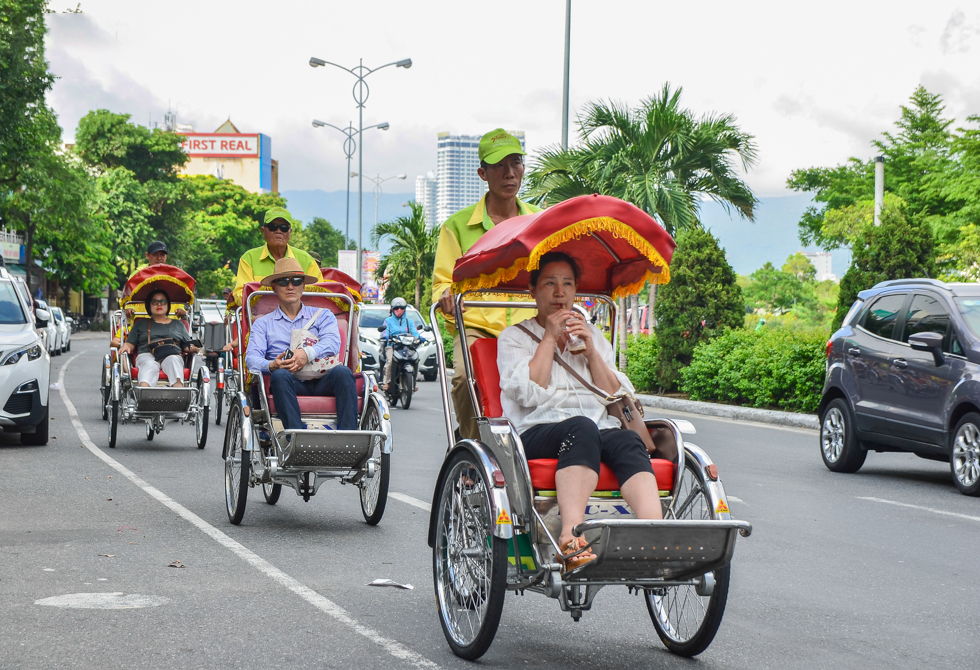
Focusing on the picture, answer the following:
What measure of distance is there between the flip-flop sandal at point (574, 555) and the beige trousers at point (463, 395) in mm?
1363

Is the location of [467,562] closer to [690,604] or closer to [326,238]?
[690,604]

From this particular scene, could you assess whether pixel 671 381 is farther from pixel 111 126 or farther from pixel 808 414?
pixel 111 126

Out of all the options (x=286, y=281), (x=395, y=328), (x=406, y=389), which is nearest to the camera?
(x=286, y=281)

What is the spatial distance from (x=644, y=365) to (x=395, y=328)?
17.1 feet

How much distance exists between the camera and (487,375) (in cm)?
534

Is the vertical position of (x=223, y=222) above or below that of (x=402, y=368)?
above

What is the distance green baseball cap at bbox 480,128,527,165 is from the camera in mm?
6141

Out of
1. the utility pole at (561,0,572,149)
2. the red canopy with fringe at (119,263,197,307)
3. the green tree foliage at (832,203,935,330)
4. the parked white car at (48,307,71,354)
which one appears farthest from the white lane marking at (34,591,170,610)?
the parked white car at (48,307,71,354)

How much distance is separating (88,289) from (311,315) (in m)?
57.8

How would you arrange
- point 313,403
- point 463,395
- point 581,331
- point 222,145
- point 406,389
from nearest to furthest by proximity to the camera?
1. point 581,331
2. point 463,395
3. point 313,403
4. point 406,389
5. point 222,145

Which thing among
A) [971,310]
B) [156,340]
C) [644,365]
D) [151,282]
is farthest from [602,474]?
[644,365]

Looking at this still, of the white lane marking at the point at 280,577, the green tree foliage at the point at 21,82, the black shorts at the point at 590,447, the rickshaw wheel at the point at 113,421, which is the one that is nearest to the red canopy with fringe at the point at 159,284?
the rickshaw wheel at the point at 113,421

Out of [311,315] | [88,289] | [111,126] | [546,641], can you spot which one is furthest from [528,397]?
[111,126]

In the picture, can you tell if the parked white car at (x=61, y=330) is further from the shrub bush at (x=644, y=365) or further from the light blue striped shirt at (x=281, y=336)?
the light blue striped shirt at (x=281, y=336)
